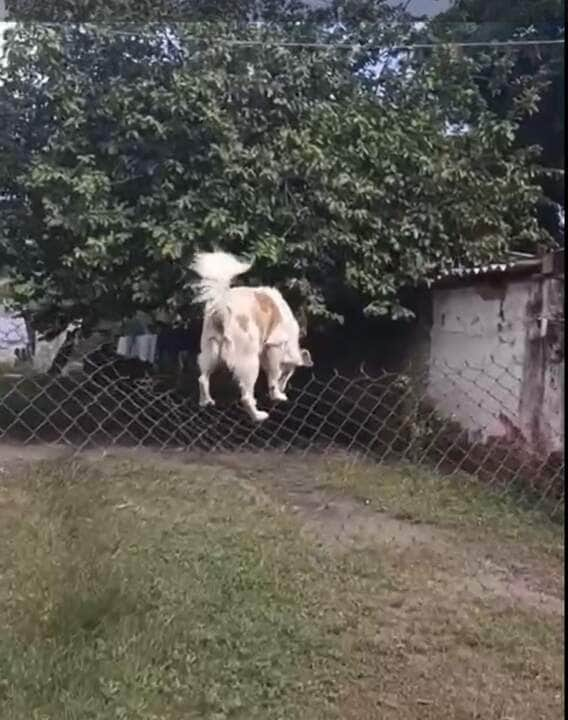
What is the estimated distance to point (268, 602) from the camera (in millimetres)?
2727

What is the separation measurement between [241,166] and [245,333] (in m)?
2.47

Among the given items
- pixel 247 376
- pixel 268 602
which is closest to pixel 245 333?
pixel 247 376

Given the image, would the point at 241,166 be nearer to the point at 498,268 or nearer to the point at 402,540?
the point at 498,268

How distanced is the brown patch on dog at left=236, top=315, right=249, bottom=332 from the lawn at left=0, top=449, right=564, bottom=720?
74 centimetres

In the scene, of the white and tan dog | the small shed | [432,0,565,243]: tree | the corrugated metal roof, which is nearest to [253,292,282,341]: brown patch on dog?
the white and tan dog

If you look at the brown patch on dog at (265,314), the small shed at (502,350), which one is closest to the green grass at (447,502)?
the small shed at (502,350)

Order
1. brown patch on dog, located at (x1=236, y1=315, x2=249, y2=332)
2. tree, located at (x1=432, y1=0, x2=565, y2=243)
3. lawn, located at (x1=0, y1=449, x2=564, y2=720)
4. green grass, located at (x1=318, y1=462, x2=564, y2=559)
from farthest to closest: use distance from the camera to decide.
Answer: tree, located at (x1=432, y1=0, x2=565, y2=243) < green grass, located at (x1=318, y1=462, x2=564, y2=559) < brown patch on dog, located at (x1=236, y1=315, x2=249, y2=332) < lawn, located at (x1=0, y1=449, x2=564, y2=720)

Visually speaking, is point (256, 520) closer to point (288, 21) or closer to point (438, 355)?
point (438, 355)

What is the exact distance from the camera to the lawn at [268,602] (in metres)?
2.21

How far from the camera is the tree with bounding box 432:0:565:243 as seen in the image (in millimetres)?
5488

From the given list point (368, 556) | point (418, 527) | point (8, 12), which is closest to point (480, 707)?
point (368, 556)

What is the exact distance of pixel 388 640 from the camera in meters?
2.57

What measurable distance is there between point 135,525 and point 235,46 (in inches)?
102

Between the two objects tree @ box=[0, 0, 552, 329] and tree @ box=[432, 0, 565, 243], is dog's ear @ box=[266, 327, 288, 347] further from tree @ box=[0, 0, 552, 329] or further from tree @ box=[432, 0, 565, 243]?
tree @ box=[432, 0, 565, 243]
